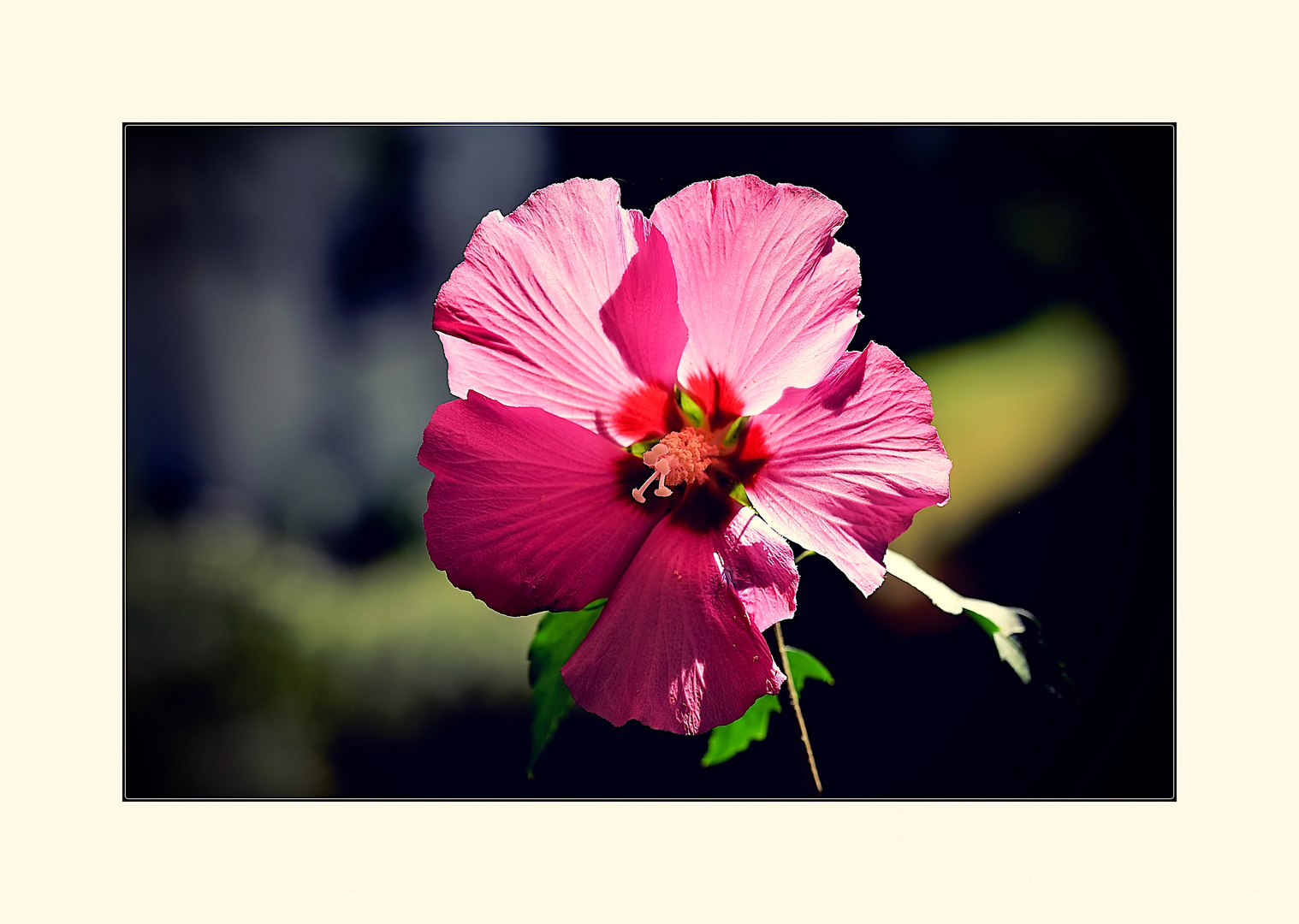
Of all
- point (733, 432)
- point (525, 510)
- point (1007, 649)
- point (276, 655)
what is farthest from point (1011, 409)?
point (276, 655)

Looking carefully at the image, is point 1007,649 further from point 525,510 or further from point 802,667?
point 525,510

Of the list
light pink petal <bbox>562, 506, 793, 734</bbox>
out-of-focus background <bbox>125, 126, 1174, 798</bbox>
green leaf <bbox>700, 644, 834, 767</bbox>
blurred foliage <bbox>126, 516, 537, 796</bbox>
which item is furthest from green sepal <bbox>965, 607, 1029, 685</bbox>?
blurred foliage <bbox>126, 516, 537, 796</bbox>

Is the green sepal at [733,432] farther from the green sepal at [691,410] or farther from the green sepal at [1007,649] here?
the green sepal at [1007,649]

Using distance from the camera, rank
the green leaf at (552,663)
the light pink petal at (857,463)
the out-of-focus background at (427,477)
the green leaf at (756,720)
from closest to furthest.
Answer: the light pink petal at (857,463) < the green leaf at (552,663) < the green leaf at (756,720) < the out-of-focus background at (427,477)

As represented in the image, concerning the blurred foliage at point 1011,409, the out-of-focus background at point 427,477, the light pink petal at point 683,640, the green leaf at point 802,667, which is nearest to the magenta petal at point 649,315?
the light pink petal at point 683,640

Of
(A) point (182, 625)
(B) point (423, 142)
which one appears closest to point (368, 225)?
(B) point (423, 142)

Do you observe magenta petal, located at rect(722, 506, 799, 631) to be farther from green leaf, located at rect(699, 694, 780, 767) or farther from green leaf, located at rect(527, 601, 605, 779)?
green leaf, located at rect(699, 694, 780, 767)
